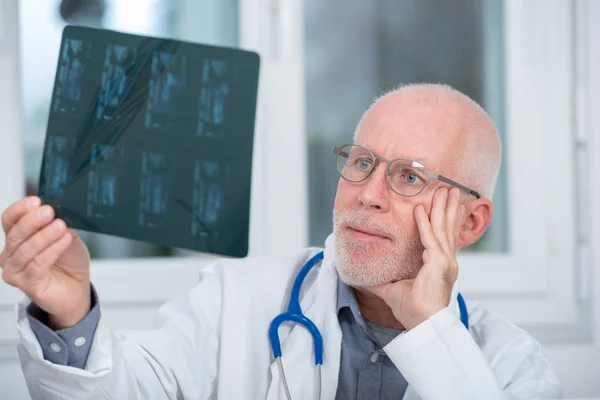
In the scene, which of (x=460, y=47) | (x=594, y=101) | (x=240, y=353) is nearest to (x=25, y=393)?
(x=240, y=353)

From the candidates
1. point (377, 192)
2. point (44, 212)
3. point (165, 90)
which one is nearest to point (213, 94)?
point (165, 90)

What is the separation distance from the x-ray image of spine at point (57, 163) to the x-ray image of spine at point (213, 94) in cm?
23

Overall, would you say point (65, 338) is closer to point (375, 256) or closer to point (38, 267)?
point (38, 267)

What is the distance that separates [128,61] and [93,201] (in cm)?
Answer: 25

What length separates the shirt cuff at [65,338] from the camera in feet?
3.98

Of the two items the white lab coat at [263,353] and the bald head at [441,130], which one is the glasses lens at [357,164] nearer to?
the bald head at [441,130]

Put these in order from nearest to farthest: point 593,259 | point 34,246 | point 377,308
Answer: point 34,246
point 377,308
point 593,259

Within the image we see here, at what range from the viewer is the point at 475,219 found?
1690mm

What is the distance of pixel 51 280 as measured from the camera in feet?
3.84

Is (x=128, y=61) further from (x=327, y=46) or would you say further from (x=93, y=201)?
(x=327, y=46)

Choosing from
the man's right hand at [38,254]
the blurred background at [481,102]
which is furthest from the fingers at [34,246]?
the blurred background at [481,102]

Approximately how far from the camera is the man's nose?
1.52m

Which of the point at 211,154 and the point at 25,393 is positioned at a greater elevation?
the point at 211,154

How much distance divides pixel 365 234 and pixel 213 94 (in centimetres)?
49
